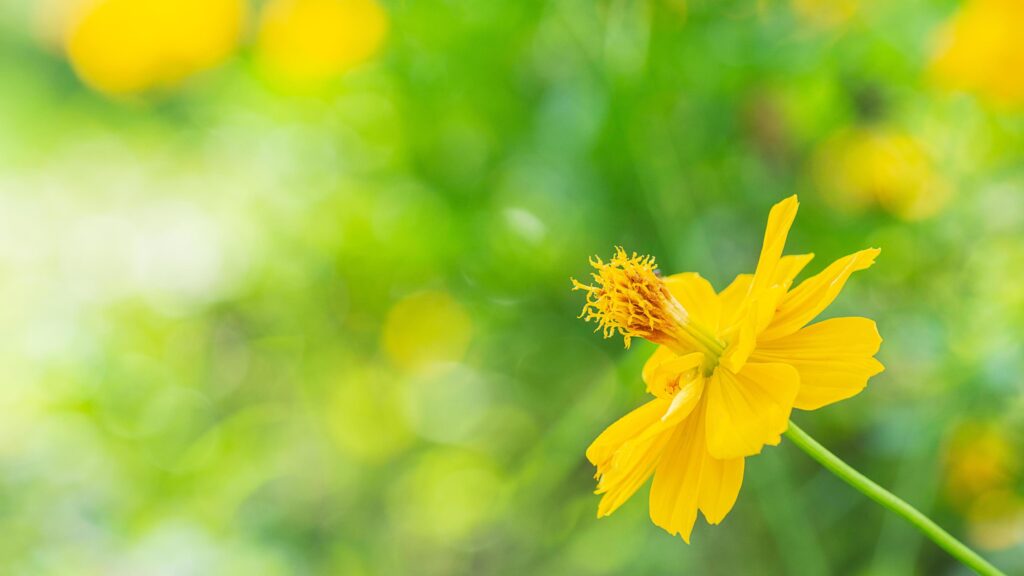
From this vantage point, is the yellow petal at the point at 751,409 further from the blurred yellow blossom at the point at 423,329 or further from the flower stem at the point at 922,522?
the blurred yellow blossom at the point at 423,329

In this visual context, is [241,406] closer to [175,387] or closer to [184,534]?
[175,387]

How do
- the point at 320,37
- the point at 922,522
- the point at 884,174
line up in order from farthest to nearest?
1. the point at 320,37
2. the point at 884,174
3. the point at 922,522

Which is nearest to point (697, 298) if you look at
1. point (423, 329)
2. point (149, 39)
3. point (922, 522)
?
point (922, 522)

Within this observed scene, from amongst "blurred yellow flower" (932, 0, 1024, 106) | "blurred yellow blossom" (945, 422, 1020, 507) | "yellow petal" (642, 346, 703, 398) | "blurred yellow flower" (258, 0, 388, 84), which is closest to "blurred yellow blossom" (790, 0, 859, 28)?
"blurred yellow flower" (932, 0, 1024, 106)

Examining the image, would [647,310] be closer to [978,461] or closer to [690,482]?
[690,482]

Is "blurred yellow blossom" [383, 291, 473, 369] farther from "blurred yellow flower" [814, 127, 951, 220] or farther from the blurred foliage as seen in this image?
"blurred yellow flower" [814, 127, 951, 220]

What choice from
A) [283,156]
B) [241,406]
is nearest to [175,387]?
[241,406]

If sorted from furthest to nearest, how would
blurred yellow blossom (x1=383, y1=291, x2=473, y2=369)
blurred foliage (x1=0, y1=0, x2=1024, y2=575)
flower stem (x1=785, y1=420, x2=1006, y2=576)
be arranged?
blurred yellow blossom (x1=383, y1=291, x2=473, y2=369)
blurred foliage (x1=0, y1=0, x2=1024, y2=575)
flower stem (x1=785, y1=420, x2=1006, y2=576)
